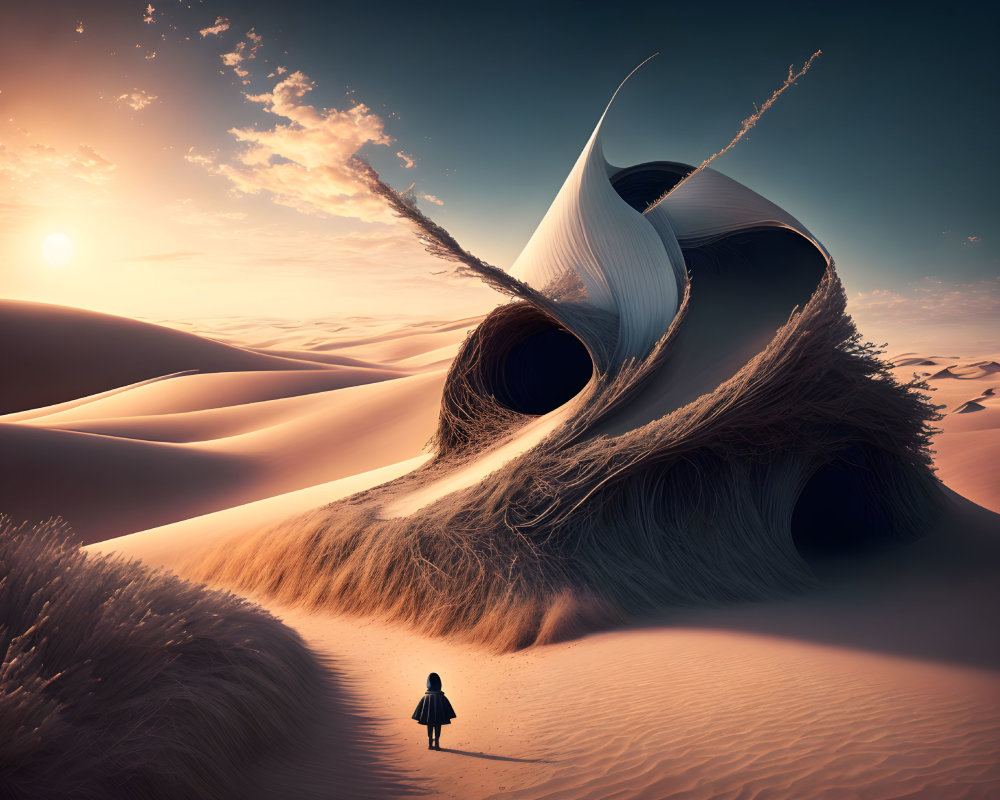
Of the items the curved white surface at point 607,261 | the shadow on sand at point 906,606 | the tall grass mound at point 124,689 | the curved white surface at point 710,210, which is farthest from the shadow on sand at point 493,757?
the curved white surface at point 710,210

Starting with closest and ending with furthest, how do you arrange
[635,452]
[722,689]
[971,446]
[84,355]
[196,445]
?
1. [722,689]
2. [635,452]
3. [971,446]
4. [196,445]
5. [84,355]

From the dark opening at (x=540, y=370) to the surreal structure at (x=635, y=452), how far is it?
180 millimetres

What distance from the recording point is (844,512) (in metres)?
8.66

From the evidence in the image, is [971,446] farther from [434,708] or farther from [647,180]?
[434,708]

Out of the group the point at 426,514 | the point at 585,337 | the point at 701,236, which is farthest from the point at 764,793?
the point at 701,236

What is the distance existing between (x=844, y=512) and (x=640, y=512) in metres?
3.96

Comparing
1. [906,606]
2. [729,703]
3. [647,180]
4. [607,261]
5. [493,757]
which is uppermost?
[647,180]

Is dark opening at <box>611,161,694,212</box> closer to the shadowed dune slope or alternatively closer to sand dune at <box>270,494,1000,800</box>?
sand dune at <box>270,494,1000,800</box>

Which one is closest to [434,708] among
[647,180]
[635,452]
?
[635,452]

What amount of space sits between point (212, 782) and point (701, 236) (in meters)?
9.34

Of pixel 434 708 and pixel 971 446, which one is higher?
pixel 971 446

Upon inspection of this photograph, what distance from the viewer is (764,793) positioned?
10.3 feet

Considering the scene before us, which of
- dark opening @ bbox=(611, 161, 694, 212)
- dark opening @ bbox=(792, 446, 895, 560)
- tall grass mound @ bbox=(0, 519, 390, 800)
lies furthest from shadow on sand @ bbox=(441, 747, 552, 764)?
dark opening @ bbox=(611, 161, 694, 212)

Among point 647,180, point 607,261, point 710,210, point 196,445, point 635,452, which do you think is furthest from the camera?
point 196,445
